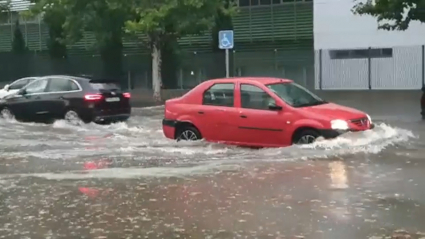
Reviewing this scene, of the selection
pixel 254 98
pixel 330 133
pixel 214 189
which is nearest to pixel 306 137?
pixel 330 133

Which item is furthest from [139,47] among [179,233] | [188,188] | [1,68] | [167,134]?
[179,233]

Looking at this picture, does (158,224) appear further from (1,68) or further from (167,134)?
(1,68)

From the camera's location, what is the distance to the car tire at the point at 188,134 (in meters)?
14.9

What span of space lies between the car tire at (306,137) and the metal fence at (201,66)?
2217cm

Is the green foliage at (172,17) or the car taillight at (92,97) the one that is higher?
the green foliage at (172,17)

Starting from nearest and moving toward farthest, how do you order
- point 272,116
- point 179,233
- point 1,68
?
point 179,233 < point 272,116 < point 1,68

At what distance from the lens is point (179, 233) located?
7758 millimetres

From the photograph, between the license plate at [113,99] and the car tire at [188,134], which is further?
the license plate at [113,99]

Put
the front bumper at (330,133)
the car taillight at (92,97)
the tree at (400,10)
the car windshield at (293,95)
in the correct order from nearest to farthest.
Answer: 1. the front bumper at (330,133)
2. the car windshield at (293,95)
3. the car taillight at (92,97)
4. the tree at (400,10)

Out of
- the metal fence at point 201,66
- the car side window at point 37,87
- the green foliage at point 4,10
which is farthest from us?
the green foliage at point 4,10

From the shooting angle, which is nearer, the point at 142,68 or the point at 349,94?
the point at 349,94

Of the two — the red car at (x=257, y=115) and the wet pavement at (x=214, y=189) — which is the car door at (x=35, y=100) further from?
the red car at (x=257, y=115)

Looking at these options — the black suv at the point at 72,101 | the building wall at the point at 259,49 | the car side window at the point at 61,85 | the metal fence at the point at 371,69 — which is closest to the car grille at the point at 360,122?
the black suv at the point at 72,101

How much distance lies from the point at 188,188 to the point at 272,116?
3755mm
